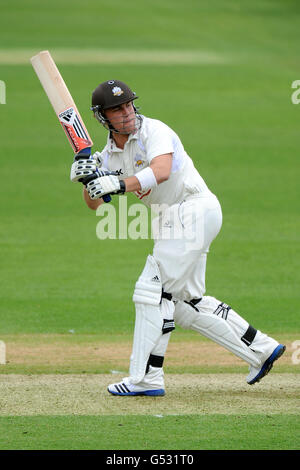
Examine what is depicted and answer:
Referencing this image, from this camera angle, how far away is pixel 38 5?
33312 millimetres

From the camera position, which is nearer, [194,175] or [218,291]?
[194,175]

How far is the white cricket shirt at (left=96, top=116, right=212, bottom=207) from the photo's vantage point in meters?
5.36

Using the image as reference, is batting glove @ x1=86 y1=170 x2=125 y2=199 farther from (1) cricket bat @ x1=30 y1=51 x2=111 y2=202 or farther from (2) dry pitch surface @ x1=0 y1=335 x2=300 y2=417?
(2) dry pitch surface @ x1=0 y1=335 x2=300 y2=417

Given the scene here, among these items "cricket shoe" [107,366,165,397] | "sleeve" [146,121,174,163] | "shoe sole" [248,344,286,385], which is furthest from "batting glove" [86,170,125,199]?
"shoe sole" [248,344,286,385]

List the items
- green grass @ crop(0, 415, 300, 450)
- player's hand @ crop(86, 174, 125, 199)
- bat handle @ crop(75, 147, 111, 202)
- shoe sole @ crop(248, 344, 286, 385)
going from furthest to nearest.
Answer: shoe sole @ crop(248, 344, 286, 385) < bat handle @ crop(75, 147, 111, 202) < player's hand @ crop(86, 174, 125, 199) < green grass @ crop(0, 415, 300, 450)

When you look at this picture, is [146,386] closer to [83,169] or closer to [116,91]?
[83,169]

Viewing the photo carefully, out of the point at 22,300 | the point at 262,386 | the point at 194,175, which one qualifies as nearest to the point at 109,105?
the point at 194,175

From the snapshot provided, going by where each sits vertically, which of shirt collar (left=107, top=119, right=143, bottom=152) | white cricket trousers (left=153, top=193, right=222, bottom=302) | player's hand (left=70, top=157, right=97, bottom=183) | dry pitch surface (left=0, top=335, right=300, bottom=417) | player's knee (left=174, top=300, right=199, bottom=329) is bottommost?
dry pitch surface (left=0, top=335, right=300, bottom=417)

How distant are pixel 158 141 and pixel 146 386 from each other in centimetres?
141

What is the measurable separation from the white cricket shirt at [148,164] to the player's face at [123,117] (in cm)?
7

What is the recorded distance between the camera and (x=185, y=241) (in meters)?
5.30
